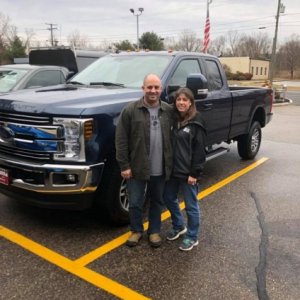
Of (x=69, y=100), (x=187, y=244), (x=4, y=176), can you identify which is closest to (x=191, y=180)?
(x=187, y=244)

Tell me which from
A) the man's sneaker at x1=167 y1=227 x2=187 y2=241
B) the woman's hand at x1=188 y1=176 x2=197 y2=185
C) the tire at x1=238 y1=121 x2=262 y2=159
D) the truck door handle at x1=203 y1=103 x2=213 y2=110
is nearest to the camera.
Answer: the woman's hand at x1=188 y1=176 x2=197 y2=185

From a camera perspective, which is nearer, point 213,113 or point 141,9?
point 213,113

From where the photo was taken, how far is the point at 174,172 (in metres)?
3.80

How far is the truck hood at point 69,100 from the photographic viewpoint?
151 inches

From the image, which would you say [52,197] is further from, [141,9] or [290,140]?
[141,9]

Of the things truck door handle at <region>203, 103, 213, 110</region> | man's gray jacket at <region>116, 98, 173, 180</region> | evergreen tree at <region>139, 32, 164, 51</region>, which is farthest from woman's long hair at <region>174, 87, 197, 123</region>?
evergreen tree at <region>139, 32, 164, 51</region>

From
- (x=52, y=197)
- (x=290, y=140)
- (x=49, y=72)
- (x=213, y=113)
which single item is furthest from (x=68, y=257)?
→ (x=290, y=140)

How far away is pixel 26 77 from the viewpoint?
8367mm

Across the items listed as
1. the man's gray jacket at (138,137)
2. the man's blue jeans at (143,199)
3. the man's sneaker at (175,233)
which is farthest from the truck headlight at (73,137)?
the man's sneaker at (175,233)

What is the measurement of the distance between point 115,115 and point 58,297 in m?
1.85

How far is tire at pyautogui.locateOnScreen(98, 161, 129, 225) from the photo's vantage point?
4086mm

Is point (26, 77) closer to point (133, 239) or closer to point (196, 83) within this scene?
point (196, 83)

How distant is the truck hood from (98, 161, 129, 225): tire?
62 centimetres

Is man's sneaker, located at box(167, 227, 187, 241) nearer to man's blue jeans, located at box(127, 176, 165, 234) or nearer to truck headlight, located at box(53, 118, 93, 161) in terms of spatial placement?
man's blue jeans, located at box(127, 176, 165, 234)
